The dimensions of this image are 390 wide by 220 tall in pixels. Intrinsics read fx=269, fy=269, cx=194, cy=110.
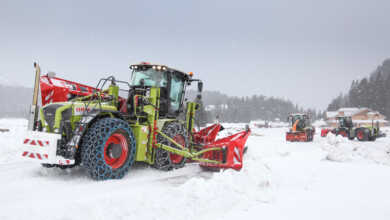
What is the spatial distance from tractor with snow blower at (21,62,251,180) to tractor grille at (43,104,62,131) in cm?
2

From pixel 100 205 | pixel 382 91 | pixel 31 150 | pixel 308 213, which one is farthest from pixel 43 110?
pixel 382 91

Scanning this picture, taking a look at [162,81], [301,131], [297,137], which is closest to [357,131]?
[301,131]

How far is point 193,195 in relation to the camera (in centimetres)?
361

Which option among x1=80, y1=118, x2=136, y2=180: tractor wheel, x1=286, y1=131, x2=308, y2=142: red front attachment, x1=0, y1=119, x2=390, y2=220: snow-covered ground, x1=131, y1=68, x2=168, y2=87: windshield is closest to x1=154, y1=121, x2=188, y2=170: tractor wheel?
x1=0, y1=119, x2=390, y2=220: snow-covered ground

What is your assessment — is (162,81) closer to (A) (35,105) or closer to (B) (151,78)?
(B) (151,78)

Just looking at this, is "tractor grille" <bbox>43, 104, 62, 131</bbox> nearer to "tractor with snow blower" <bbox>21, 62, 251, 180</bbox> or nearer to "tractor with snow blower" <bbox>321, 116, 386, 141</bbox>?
"tractor with snow blower" <bbox>21, 62, 251, 180</bbox>

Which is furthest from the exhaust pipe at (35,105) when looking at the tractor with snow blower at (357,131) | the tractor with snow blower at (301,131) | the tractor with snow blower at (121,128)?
the tractor with snow blower at (357,131)

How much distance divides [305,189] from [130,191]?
9.98 ft

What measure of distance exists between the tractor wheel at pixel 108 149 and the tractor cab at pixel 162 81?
1414 mm

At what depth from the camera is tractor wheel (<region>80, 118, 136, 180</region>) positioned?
4.40m

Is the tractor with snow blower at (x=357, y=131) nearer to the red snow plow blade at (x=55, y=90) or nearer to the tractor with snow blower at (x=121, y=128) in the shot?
the tractor with snow blower at (x=121, y=128)

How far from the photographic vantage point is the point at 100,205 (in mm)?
3131

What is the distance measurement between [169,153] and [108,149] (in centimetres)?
149

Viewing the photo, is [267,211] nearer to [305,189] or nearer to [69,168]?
[305,189]
